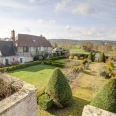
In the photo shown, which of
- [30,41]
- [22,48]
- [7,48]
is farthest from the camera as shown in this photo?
[30,41]

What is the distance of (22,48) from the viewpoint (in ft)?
101

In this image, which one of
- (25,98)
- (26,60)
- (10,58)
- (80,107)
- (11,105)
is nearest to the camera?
(11,105)

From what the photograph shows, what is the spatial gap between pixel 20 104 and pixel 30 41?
31.0 meters

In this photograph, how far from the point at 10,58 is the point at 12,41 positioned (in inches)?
210

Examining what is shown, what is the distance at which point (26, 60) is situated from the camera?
3000 centimetres

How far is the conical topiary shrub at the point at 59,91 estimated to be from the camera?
32.8 ft

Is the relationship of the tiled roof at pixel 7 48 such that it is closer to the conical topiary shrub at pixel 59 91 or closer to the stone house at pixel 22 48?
the stone house at pixel 22 48

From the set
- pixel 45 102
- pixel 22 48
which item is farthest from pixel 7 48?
pixel 45 102

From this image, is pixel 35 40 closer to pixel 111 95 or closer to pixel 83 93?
pixel 83 93

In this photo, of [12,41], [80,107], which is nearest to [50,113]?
[80,107]

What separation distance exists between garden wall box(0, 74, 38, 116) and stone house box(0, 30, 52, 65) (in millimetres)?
22852

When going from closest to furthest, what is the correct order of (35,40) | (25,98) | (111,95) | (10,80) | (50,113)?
(25,98), (10,80), (111,95), (50,113), (35,40)

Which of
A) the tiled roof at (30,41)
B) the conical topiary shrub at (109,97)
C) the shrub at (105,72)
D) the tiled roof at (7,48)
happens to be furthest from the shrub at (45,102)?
the tiled roof at (30,41)

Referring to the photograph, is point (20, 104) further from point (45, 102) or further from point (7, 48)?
point (7, 48)
